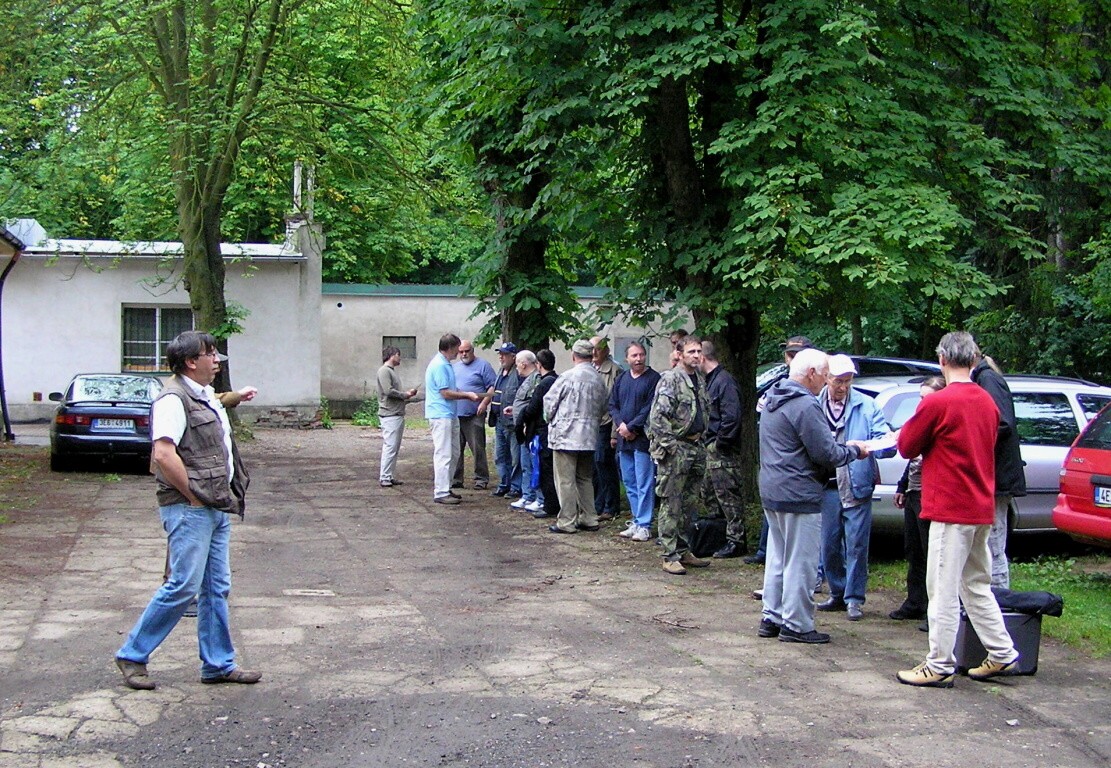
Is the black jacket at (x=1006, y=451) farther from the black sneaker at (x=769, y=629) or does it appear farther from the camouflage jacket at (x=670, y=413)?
the camouflage jacket at (x=670, y=413)

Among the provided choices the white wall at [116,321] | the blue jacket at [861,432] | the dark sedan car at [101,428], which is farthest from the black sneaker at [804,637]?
the white wall at [116,321]

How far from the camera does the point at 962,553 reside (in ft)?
22.2

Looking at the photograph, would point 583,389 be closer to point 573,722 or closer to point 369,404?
point 573,722

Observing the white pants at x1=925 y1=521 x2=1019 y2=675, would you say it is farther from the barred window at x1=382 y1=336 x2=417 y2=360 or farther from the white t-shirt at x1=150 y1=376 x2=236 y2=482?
the barred window at x1=382 y1=336 x2=417 y2=360

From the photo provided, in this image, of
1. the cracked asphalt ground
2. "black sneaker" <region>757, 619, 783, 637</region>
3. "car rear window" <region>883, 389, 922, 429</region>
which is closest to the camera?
the cracked asphalt ground

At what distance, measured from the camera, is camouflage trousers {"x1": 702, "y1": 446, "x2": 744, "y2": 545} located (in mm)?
10906

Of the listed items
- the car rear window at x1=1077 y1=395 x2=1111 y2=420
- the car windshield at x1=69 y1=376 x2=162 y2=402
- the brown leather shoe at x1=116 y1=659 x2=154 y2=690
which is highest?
the car rear window at x1=1077 y1=395 x2=1111 y2=420

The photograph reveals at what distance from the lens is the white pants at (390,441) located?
15859mm

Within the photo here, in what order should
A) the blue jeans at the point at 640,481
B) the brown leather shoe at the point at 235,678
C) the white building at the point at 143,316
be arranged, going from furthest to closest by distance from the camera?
→ the white building at the point at 143,316 < the blue jeans at the point at 640,481 < the brown leather shoe at the point at 235,678

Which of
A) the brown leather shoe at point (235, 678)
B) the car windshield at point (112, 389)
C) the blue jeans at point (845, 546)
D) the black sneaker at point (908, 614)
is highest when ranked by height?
the car windshield at point (112, 389)

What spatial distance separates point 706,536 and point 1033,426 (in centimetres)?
350

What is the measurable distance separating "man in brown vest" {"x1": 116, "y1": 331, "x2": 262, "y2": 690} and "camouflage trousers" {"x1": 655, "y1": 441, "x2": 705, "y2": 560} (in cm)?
451

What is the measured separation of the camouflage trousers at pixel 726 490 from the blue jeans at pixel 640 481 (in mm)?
841

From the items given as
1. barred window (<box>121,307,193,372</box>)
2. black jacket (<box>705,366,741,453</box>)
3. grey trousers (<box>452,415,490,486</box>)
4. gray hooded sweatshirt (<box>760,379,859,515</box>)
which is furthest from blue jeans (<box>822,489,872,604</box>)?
barred window (<box>121,307,193,372</box>)
